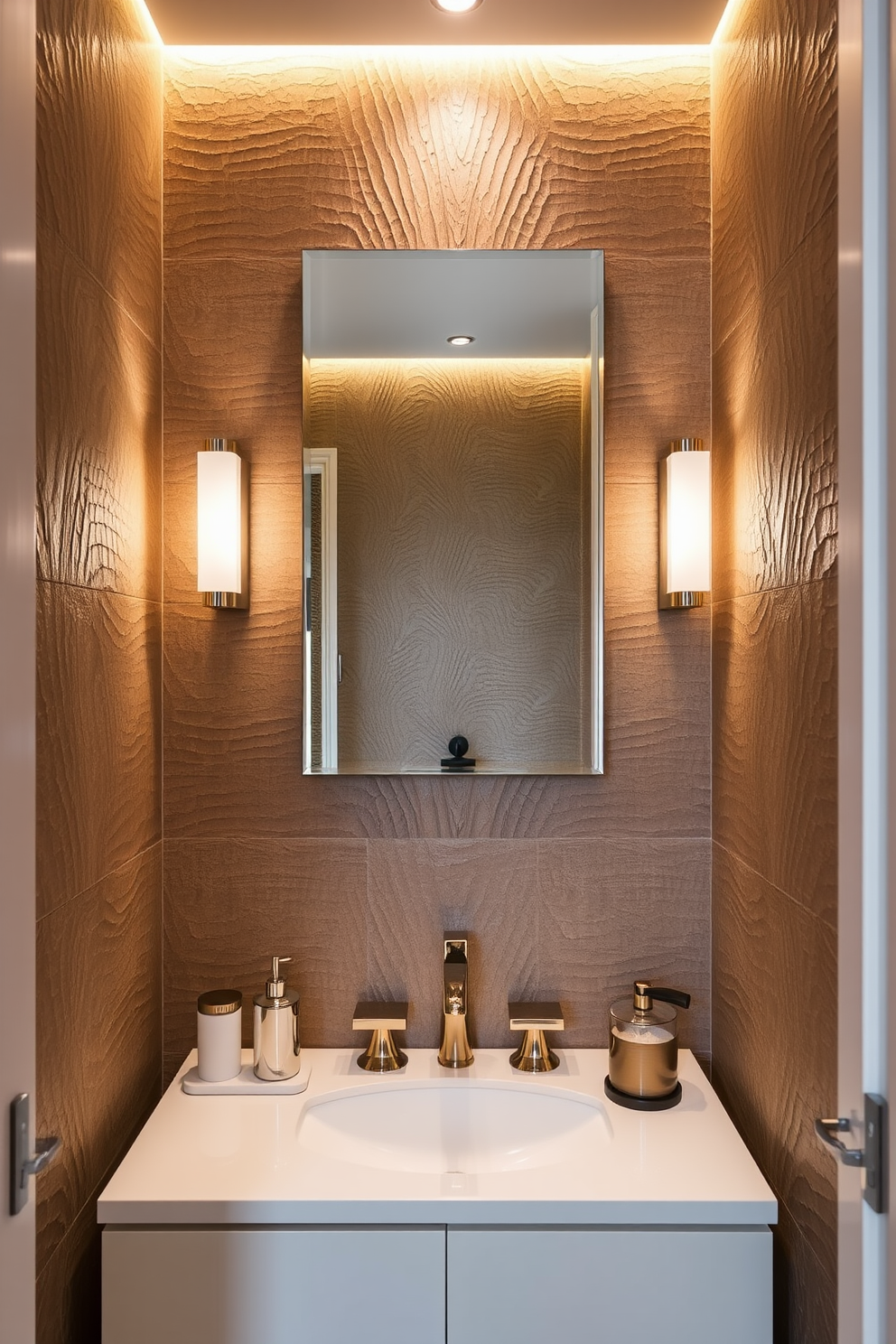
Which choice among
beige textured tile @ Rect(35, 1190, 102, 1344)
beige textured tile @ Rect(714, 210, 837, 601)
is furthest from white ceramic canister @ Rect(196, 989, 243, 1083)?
beige textured tile @ Rect(714, 210, 837, 601)

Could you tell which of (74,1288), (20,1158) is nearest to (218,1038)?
(74,1288)

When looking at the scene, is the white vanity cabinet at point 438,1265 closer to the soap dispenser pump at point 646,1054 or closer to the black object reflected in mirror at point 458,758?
the soap dispenser pump at point 646,1054

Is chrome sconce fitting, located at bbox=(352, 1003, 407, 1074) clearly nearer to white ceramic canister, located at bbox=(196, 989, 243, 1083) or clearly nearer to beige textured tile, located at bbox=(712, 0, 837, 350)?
white ceramic canister, located at bbox=(196, 989, 243, 1083)

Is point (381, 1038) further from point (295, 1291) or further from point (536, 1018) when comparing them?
point (295, 1291)

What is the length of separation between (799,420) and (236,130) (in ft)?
3.59

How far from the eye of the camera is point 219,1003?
1.46 m

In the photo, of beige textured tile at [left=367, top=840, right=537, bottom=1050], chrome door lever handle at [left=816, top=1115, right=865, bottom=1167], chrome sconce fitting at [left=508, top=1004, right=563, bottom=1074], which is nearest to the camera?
chrome door lever handle at [left=816, top=1115, right=865, bottom=1167]

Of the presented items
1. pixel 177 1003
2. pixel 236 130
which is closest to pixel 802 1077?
pixel 177 1003

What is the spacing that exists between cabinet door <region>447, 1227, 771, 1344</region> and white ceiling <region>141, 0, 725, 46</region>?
1.76 metres

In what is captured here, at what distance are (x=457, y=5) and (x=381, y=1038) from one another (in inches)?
63.9

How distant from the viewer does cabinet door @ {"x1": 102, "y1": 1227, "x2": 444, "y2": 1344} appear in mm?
1146

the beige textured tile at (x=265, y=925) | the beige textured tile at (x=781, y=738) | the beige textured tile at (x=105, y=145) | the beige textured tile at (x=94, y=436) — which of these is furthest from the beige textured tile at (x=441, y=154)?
the beige textured tile at (x=265, y=925)

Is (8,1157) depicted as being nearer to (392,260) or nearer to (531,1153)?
(531,1153)

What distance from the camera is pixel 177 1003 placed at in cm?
161
